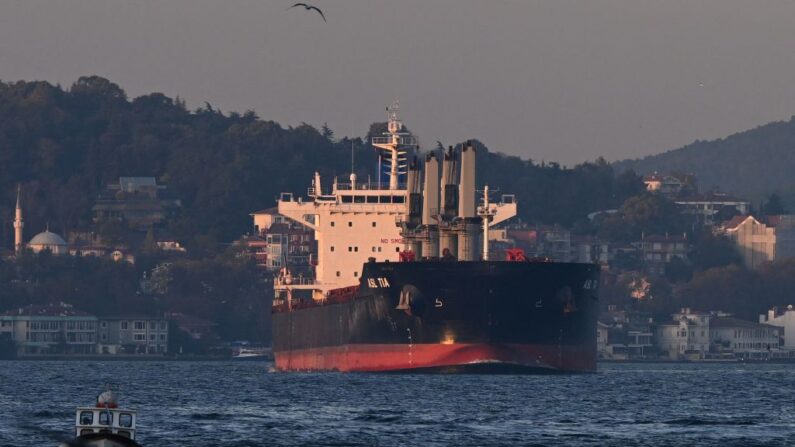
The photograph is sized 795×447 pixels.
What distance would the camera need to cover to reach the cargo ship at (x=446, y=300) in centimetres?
10781

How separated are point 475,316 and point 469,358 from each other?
1861mm

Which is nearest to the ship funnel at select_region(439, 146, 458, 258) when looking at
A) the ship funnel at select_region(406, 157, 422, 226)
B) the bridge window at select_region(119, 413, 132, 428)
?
the ship funnel at select_region(406, 157, 422, 226)

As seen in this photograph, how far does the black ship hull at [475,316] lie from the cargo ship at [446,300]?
0.04m

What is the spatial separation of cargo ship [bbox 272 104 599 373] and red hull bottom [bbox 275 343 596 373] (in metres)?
0.04

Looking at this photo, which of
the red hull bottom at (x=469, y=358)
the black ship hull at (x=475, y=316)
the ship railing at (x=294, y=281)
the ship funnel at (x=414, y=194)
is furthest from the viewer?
the ship railing at (x=294, y=281)

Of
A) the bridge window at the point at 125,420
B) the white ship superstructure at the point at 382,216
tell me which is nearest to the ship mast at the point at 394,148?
the white ship superstructure at the point at 382,216

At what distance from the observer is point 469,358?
10806 cm

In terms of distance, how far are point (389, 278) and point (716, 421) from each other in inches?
1321

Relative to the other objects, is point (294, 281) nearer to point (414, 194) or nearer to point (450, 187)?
point (414, 194)

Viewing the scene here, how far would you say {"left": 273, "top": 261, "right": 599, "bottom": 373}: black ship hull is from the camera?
4240 inches

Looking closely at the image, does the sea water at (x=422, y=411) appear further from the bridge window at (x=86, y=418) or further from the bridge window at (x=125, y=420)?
the bridge window at (x=86, y=418)

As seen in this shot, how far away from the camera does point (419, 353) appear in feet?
359

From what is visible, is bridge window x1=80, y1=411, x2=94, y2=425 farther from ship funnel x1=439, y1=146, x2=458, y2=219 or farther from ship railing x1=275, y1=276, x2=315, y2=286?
ship railing x1=275, y1=276, x2=315, y2=286

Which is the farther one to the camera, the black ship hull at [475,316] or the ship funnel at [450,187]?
the ship funnel at [450,187]
